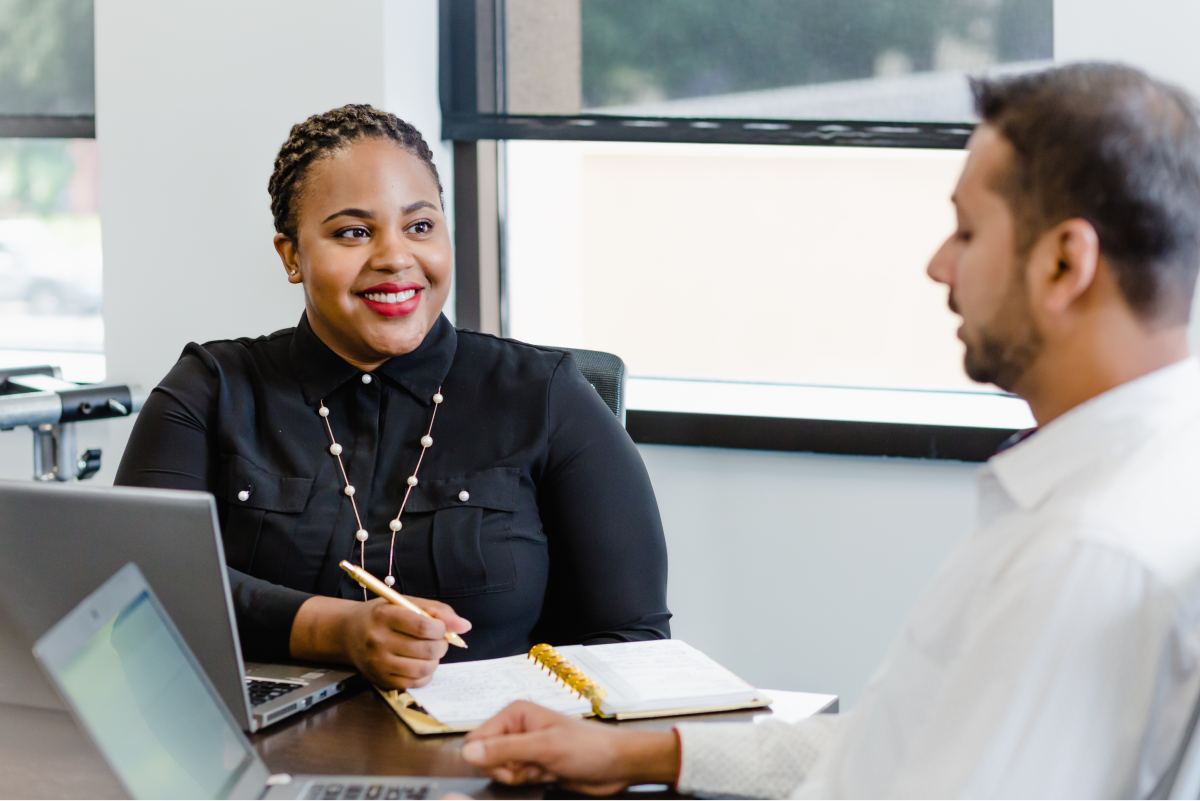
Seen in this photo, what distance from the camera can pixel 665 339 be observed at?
8.76 feet

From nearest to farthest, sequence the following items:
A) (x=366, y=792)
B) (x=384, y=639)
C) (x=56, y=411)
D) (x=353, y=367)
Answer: (x=366, y=792), (x=384, y=639), (x=353, y=367), (x=56, y=411)

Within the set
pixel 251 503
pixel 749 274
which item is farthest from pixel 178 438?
pixel 749 274

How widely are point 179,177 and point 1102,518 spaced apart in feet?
7.77

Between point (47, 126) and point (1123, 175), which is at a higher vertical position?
point (47, 126)

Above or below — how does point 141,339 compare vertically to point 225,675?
above

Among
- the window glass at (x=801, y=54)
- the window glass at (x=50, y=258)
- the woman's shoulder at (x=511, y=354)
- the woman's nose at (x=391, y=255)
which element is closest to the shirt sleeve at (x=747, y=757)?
the woman's shoulder at (x=511, y=354)

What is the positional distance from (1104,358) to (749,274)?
1.81 m

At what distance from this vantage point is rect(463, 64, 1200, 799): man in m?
0.70

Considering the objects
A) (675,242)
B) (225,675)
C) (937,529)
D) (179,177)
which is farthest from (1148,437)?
(179,177)

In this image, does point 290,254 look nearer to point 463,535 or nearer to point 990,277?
point 463,535

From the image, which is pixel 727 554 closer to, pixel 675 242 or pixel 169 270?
pixel 675 242

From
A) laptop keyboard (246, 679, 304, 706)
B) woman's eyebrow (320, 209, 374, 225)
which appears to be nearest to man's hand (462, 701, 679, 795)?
laptop keyboard (246, 679, 304, 706)

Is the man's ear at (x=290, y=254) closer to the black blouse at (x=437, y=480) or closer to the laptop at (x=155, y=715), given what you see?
the black blouse at (x=437, y=480)

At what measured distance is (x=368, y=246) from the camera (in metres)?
1.55
